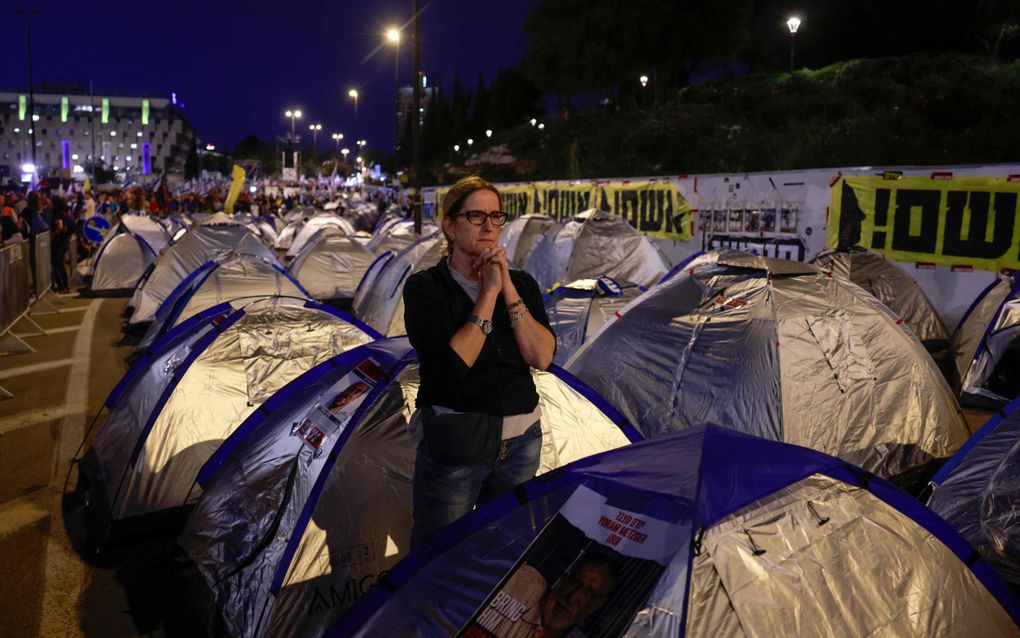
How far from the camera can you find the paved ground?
Answer: 167 inches

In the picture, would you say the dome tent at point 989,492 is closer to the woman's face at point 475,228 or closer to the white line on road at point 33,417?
the woman's face at point 475,228

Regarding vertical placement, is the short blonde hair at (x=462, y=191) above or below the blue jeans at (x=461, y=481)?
above

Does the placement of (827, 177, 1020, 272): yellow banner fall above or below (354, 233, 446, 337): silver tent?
above

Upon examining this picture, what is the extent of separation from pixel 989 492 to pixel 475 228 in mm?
3380

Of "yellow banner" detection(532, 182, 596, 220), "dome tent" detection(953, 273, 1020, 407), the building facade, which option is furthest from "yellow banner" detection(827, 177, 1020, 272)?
the building facade

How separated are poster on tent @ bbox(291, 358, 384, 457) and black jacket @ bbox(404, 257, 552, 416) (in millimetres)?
1066

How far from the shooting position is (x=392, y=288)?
37.3 feet

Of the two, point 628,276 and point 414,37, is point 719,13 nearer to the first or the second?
point 414,37

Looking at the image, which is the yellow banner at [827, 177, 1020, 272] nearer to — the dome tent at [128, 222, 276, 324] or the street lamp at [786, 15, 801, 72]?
the dome tent at [128, 222, 276, 324]

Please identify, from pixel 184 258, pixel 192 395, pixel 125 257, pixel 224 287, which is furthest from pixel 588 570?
pixel 125 257

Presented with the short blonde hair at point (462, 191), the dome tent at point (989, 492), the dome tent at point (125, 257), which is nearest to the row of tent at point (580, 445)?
the dome tent at point (989, 492)

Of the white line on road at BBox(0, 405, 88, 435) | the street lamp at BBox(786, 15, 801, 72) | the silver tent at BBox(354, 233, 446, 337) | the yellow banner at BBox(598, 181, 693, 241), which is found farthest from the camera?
the street lamp at BBox(786, 15, 801, 72)

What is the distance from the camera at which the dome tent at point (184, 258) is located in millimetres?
12773

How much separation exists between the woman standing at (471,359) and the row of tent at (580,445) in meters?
0.24
